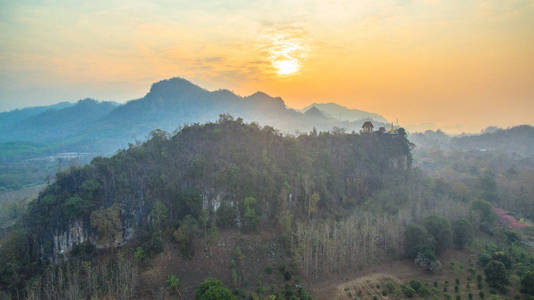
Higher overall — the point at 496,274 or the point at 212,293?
the point at 212,293

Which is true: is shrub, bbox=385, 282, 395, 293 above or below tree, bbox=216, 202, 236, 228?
below

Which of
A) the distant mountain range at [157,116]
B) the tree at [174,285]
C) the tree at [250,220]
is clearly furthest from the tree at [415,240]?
the distant mountain range at [157,116]

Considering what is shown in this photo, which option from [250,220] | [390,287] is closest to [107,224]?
[250,220]

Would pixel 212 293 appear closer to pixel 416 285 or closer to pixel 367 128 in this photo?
pixel 416 285

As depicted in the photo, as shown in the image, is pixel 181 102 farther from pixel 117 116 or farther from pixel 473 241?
pixel 473 241

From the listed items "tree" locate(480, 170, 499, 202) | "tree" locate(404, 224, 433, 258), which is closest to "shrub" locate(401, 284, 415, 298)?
"tree" locate(404, 224, 433, 258)

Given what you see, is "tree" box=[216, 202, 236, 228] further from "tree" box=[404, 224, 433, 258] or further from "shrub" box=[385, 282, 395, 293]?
"tree" box=[404, 224, 433, 258]

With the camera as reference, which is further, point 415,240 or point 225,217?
point 225,217

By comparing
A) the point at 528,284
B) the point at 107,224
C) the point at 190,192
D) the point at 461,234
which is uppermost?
the point at 190,192
